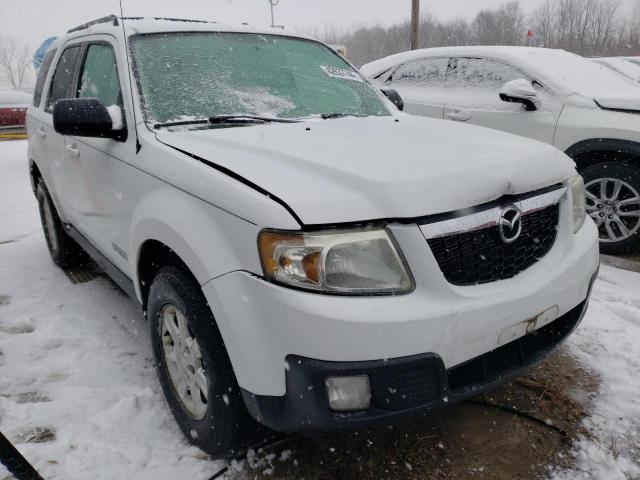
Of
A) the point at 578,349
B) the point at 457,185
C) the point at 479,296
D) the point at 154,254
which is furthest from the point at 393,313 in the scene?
the point at 578,349

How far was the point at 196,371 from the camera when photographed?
1873 millimetres

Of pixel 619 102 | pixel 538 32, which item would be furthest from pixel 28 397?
pixel 538 32

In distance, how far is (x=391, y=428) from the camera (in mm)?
2145

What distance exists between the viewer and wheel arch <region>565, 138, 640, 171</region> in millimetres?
3845

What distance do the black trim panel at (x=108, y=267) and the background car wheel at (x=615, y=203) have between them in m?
3.49

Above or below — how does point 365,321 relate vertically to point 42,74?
below

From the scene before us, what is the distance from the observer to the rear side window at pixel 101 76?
8.25 feet

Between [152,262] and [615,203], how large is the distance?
3.56 meters

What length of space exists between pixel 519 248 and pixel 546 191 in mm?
310

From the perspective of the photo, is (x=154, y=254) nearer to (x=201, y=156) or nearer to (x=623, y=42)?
(x=201, y=156)

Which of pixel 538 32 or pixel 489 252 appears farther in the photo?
pixel 538 32

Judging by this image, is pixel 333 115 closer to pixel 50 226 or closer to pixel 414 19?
pixel 50 226

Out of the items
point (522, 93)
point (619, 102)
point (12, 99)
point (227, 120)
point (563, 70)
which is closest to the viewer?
point (227, 120)

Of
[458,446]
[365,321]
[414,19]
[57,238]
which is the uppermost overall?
[414,19]
